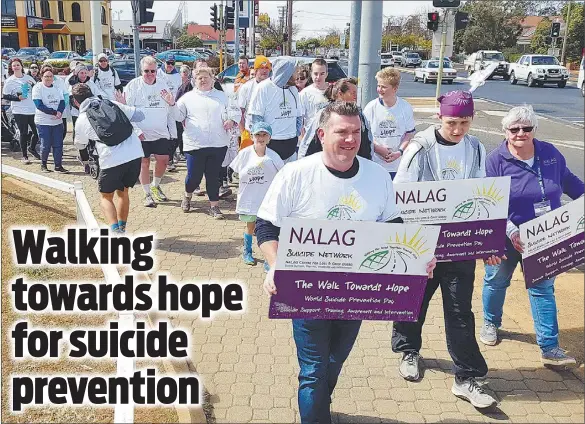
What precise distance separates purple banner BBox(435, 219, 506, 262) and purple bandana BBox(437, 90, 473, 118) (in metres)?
0.69

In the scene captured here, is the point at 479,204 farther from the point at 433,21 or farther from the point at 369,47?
the point at 433,21

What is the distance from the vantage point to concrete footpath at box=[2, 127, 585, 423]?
3.73 m

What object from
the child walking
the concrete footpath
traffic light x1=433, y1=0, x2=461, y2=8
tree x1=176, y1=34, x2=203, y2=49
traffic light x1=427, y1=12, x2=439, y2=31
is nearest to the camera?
the concrete footpath

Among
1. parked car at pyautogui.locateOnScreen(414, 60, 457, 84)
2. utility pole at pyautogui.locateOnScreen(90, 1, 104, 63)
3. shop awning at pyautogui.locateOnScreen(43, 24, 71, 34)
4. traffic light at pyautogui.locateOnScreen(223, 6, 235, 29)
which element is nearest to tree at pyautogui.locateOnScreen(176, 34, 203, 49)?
shop awning at pyautogui.locateOnScreen(43, 24, 71, 34)

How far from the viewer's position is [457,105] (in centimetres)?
363

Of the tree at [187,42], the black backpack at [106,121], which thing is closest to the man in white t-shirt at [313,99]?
the black backpack at [106,121]

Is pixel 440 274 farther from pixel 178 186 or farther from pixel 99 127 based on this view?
pixel 178 186

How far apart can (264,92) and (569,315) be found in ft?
13.9

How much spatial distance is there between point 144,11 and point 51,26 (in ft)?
129

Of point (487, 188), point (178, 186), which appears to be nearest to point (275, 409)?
point (487, 188)

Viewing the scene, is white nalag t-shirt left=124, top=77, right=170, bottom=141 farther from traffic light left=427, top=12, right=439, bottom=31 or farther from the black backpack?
traffic light left=427, top=12, right=439, bottom=31

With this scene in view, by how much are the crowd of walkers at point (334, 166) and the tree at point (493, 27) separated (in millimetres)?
16527

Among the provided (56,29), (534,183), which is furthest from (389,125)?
(56,29)

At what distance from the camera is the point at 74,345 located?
435cm
